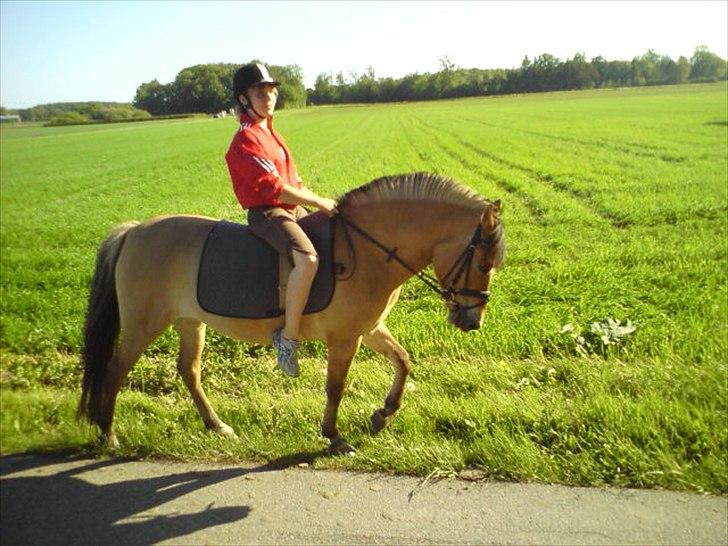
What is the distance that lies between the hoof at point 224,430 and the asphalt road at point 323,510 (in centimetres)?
42

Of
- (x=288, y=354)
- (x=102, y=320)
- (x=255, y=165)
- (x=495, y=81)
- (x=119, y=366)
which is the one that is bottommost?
(x=119, y=366)

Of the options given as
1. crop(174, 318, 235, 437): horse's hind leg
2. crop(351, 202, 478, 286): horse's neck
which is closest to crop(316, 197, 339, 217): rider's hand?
crop(351, 202, 478, 286): horse's neck

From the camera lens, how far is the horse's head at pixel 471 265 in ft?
11.1

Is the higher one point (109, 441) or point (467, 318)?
point (467, 318)

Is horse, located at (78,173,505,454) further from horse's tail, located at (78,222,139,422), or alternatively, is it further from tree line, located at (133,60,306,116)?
tree line, located at (133,60,306,116)

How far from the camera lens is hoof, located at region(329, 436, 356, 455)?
12.5 ft

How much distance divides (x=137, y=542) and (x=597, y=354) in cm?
431

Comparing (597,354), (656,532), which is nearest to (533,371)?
(597,354)

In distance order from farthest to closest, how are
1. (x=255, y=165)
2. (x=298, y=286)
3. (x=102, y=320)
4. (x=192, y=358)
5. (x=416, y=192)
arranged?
1. (x=192, y=358)
2. (x=102, y=320)
3. (x=416, y=192)
4. (x=298, y=286)
5. (x=255, y=165)

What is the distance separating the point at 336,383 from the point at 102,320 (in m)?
2.02

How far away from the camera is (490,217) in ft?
11.0

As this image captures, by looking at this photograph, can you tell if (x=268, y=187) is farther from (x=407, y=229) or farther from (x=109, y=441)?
(x=109, y=441)

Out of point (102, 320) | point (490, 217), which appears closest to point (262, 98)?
point (490, 217)

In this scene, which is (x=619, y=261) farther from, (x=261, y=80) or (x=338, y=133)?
(x=338, y=133)
